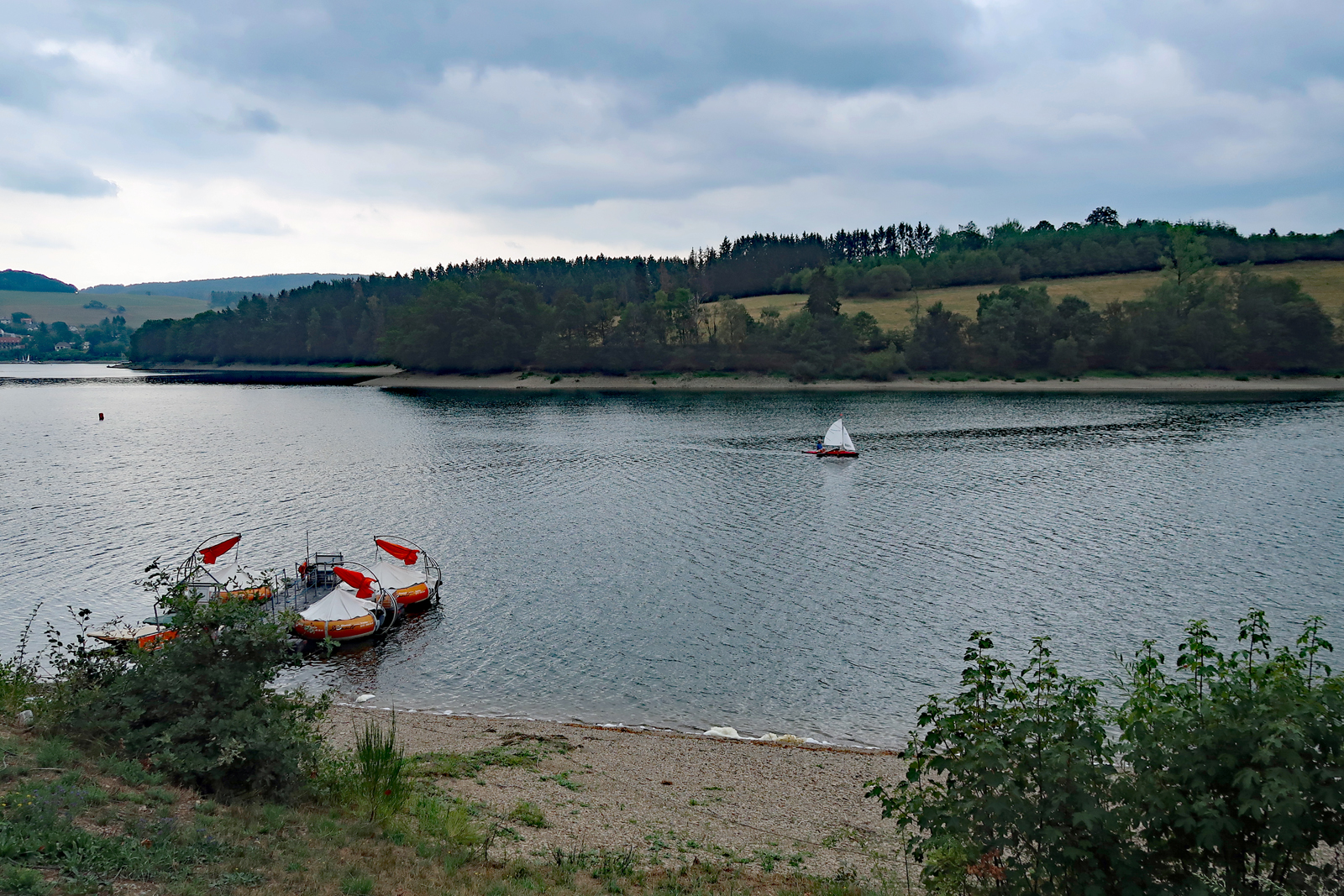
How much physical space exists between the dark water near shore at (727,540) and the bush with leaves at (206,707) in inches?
458

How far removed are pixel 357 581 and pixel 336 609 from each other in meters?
1.61

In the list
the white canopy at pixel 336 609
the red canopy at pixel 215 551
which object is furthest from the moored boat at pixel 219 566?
the white canopy at pixel 336 609

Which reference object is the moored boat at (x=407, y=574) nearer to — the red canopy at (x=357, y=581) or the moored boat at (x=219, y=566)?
the red canopy at (x=357, y=581)

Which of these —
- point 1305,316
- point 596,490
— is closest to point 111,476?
point 596,490

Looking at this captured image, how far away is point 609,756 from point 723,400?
362ft

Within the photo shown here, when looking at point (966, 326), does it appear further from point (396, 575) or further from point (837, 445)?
point (396, 575)

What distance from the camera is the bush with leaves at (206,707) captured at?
12.2m

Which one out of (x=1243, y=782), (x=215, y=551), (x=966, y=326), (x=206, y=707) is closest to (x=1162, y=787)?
(x=1243, y=782)

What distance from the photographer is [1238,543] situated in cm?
3953

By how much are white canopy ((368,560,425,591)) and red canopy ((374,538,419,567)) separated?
1.13 m

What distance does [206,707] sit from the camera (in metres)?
12.8

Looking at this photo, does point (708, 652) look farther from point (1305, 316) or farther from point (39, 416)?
point (1305, 316)

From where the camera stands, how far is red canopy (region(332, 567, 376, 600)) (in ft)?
100

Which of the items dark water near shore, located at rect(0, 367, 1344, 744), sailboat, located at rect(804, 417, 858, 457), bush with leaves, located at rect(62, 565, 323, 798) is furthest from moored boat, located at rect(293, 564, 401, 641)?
sailboat, located at rect(804, 417, 858, 457)
